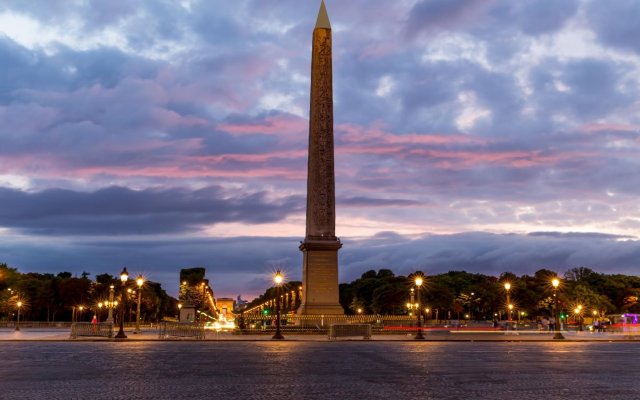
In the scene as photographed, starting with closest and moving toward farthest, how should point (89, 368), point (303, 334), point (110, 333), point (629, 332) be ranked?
point (89, 368) → point (110, 333) → point (303, 334) → point (629, 332)

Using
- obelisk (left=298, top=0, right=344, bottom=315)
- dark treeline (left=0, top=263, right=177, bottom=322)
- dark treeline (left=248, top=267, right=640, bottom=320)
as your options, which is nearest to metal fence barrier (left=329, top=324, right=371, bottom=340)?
obelisk (left=298, top=0, right=344, bottom=315)

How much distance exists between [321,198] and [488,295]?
92.9m

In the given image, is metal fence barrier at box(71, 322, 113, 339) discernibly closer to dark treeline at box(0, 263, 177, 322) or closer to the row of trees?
dark treeline at box(0, 263, 177, 322)

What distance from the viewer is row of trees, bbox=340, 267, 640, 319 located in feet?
375

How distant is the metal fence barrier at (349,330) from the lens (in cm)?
3534

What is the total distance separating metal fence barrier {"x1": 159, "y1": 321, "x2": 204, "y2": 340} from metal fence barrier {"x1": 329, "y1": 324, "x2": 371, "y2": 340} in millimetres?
7394

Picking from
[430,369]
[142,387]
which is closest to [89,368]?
[142,387]

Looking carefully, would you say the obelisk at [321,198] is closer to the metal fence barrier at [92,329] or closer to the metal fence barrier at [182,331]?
the metal fence barrier at [182,331]

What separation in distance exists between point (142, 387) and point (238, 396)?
2355mm

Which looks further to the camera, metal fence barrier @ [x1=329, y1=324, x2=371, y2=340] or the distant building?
the distant building

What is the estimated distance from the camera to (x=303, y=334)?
39.8 m

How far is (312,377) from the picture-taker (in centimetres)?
1444

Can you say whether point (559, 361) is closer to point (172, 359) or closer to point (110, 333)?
point (172, 359)

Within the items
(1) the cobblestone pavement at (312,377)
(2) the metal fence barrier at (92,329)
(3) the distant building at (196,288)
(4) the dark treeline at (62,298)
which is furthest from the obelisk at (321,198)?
(4) the dark treeline at (62,298)
